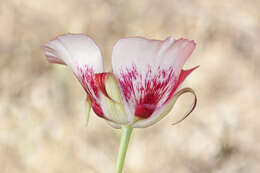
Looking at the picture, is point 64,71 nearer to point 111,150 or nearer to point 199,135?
point 111,150

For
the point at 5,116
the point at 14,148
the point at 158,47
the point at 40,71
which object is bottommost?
the point at 14,148

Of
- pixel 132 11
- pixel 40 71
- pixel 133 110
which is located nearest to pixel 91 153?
pixel 40 71

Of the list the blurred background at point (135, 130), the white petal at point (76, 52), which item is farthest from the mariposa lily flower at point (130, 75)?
the blurred background at point (135, 130)

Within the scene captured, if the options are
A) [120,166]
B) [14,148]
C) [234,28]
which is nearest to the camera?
[120,166]

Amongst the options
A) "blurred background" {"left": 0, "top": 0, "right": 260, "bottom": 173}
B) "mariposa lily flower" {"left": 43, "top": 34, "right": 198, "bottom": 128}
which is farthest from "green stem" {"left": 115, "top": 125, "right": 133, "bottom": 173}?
"blurred background" {"left": 0, "top": 0, "right": 260, "bottom": 173}

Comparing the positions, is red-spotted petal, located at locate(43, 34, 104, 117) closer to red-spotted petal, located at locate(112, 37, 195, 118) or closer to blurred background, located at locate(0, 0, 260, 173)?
red-spotted petal, located at locate(112, 37, 195, 118)

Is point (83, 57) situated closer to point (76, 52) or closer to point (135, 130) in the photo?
point (76, 52)

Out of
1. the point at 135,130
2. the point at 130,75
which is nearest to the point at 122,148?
the point at 130,75

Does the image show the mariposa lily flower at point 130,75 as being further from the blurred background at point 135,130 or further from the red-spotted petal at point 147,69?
the blurred background at point 135,130
